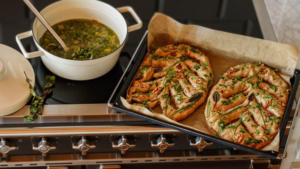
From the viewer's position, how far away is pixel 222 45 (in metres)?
1.52

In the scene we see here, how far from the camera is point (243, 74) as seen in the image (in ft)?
4.78

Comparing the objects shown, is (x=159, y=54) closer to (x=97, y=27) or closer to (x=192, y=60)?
(x=192, y=60)

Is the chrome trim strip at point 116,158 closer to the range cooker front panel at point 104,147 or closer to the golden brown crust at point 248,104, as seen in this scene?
the range cooker front panel at point 104,147

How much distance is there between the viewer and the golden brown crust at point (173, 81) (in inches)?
53.8

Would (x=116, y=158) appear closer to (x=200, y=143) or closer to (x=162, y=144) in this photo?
(x=162, y=144)

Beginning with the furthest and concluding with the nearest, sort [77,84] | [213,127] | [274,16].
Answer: [274,16], [77,84], [213,127]

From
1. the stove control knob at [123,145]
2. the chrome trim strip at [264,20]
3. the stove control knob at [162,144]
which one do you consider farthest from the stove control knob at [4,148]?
the chrome trim strip at [264,20]

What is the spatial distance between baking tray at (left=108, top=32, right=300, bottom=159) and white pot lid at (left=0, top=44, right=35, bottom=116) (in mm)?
262

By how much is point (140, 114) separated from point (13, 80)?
0.40 meters

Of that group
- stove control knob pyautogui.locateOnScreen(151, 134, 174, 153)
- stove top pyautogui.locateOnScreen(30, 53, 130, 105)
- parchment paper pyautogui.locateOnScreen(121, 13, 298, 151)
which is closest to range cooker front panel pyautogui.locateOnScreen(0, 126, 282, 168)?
stove control knob pyautogui.locateOnScreen(151, 134, 174, 153)

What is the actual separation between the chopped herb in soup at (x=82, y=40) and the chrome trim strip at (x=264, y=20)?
0.55m

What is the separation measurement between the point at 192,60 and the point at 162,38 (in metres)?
0.14

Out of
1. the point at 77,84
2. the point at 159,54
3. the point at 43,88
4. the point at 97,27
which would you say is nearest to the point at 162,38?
the point at 159,54

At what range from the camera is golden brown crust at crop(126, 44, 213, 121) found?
1.37 m
